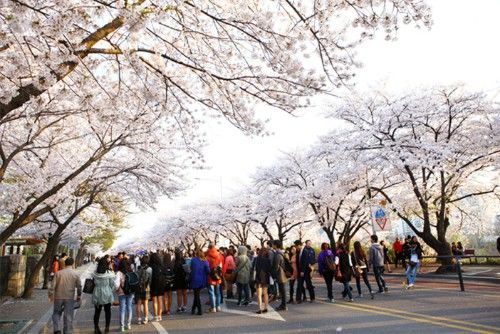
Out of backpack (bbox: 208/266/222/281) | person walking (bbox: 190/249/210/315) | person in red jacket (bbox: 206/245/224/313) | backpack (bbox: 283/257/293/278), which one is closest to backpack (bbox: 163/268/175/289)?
person walking (bbox: 190/249/210/315)

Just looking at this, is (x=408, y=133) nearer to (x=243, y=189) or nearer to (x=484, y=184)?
(x=484, y=184)

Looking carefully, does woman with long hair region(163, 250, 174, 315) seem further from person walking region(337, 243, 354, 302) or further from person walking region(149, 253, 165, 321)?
person walking region(337, 243, 354, 302)

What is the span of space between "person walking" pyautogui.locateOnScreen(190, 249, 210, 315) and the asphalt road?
1.30 ft

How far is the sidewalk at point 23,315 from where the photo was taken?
9.35m

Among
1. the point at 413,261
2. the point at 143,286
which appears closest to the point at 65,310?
the point at 143,286

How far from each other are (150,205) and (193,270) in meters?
7.72

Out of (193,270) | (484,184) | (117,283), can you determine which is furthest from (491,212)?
→ (117,283)

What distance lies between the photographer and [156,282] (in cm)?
988

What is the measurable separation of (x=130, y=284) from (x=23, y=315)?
489 cm

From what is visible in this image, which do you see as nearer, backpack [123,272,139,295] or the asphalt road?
the asphalt road

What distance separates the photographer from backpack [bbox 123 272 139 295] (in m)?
9.11

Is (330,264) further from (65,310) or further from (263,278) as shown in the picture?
(65,310)

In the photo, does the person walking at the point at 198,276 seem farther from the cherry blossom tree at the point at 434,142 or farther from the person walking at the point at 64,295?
the cherry blossom tree at the point at 434,142

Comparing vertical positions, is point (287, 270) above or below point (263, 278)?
above
